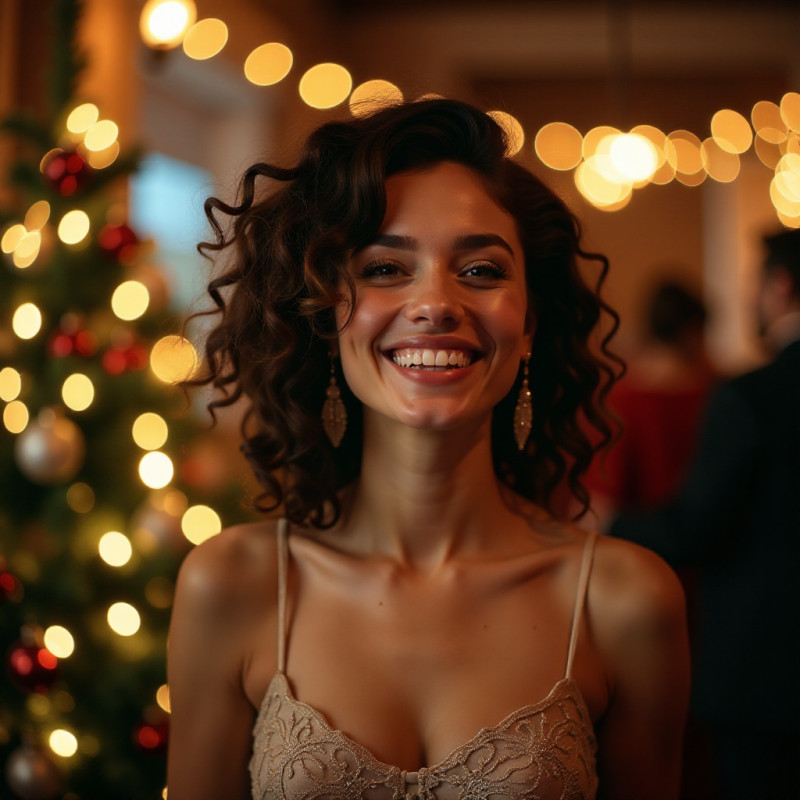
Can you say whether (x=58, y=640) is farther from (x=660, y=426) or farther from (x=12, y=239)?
(x=660, y=426)

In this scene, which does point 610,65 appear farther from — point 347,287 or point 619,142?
point 347,287

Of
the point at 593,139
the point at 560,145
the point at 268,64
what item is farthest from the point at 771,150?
the point at 268,64

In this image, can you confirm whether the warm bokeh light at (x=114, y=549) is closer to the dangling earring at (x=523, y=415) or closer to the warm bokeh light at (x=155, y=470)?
the warm bokeh light at (x=155, y=470)

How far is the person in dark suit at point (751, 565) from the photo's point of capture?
6.77 ft

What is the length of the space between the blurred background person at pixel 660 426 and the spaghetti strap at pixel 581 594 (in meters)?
1.60

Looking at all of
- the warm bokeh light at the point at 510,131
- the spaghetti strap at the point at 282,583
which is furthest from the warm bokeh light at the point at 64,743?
the warm bokeh light at the point at 510,131

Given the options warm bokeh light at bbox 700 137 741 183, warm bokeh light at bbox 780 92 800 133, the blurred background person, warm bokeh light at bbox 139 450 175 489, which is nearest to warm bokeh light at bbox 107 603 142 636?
warm bokeh light at bbox 139 450 175 489

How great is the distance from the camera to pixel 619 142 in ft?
12.2

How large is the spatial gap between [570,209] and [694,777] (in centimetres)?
197

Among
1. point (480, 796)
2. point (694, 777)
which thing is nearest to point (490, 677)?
point (480, 796)

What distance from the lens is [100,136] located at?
2049 millimetres

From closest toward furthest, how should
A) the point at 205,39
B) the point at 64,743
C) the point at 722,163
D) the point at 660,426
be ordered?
the point at 64,743
the point at 660,426
the point at 205,39
the point at 722,163

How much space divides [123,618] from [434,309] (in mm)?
1155

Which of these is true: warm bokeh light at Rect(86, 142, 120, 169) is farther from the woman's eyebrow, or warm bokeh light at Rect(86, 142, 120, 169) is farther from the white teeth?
the white teeth
